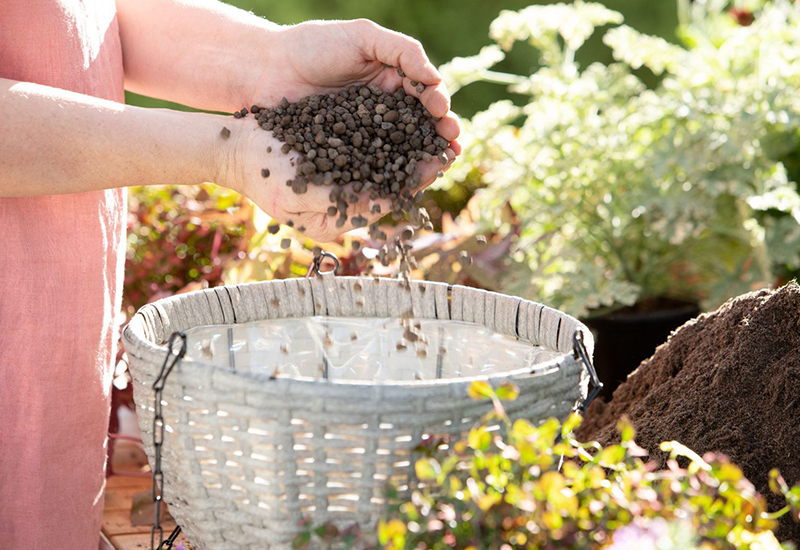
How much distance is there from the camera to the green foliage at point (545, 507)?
0.66 m

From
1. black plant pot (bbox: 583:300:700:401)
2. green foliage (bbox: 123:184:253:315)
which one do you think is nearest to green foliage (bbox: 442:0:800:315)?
black plant pot (bbox: 583:300:700:401)

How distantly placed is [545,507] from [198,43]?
0.84m

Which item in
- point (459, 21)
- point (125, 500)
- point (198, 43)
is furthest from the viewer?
point (459, 21)

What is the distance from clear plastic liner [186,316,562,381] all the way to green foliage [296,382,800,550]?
14.1 inches

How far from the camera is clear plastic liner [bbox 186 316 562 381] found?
108cm

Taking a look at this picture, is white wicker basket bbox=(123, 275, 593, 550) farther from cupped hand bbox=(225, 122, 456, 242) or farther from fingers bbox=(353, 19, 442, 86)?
fingers bbox=(353, 19, 442, 86)

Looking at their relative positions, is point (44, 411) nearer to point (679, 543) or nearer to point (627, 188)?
point (679, 543)

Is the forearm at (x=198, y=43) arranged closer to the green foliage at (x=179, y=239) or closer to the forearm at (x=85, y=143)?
the forearm at (x=85, y=143)

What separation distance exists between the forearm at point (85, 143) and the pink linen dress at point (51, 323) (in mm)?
123

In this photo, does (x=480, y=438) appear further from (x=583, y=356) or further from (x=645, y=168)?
(x=645, y=168)

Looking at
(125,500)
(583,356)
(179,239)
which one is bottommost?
(125,500)

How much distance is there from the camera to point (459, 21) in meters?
3.91

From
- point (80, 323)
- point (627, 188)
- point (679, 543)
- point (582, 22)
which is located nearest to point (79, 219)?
point (80, 323)

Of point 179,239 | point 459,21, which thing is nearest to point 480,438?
point 179,239
